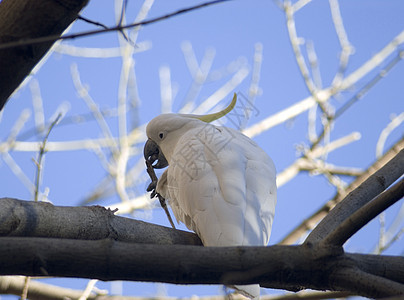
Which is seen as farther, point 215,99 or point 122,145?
point 215,99

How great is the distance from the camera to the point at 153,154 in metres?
4.02

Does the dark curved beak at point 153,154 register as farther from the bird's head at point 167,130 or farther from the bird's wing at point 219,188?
the bird's wing at point 219,188

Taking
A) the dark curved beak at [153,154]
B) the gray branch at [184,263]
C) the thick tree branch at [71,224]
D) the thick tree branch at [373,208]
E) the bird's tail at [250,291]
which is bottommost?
the gray branch at [184,263]

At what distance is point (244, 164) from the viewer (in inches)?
116

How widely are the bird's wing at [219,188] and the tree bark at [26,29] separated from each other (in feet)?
4.49

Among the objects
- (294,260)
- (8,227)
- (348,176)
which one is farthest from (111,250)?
(348,176)

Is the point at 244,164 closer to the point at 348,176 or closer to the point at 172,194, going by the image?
the point at 172,194

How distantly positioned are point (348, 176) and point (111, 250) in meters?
4.34

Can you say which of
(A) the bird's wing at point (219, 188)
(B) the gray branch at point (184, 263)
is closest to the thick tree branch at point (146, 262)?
(B) the gray branch at point (184, 263)

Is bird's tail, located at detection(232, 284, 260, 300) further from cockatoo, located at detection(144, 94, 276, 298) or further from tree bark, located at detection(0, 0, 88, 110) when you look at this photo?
tree bark, located at detection(0, 0, 88, 110)

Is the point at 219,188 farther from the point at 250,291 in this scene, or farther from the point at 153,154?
the point at 153,154

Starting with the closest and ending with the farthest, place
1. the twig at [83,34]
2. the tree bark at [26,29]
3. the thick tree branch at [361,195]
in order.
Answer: the twig at [83,34], the tree bark at [26,29], the thick tree branch at [361,195]

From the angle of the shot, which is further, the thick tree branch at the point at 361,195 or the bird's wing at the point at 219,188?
the bird's wing at the point at 219,188

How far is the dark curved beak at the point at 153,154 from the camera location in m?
3.99
